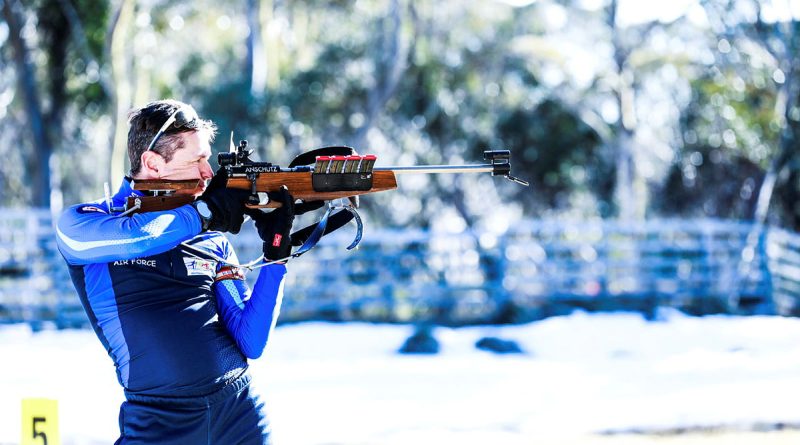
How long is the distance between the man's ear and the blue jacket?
132mm

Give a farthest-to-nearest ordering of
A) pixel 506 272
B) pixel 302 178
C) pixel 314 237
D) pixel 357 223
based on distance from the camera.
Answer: pixel 506 272 < pixel 357 223 < pixel 314 237 < pixel 302 178

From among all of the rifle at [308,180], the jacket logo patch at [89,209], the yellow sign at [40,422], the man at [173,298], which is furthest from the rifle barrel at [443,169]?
the yellow sign at [40,422]

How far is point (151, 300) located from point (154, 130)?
0.39 metres

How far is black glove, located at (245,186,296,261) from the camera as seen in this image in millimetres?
2449

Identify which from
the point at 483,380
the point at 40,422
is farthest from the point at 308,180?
the point at 483,380

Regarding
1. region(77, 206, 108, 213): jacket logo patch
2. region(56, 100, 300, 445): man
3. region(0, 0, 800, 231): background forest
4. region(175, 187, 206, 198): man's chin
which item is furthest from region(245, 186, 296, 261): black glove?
region(0, 0, 800, 231): background forest

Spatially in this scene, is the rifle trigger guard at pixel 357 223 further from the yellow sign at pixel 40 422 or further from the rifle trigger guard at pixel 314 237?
the yellow sign at pixel 40 422

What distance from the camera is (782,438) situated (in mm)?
5832

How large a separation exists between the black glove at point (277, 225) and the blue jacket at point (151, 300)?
0.45 feet

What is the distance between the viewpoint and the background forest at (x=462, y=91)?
20391 mm

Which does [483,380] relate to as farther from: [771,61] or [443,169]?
[771,61]

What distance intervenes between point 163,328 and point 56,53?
21.8 metres

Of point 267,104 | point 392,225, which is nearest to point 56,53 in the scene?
point 267,104

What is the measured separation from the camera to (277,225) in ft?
8.18
